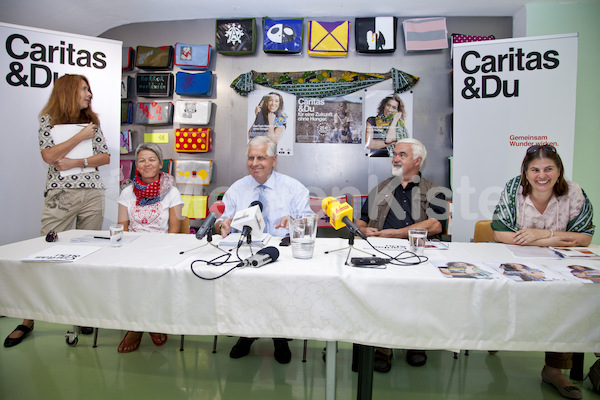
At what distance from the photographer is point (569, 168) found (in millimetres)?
2771

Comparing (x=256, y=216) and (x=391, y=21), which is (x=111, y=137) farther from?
(x=391, y=21)

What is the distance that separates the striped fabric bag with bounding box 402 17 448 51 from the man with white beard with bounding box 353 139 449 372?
121 centimetres

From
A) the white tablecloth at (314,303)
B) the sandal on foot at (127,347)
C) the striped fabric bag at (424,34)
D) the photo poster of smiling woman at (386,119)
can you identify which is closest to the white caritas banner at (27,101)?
the sandal on foot at (127,347)

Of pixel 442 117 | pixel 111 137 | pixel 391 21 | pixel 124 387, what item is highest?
pixel 391 21

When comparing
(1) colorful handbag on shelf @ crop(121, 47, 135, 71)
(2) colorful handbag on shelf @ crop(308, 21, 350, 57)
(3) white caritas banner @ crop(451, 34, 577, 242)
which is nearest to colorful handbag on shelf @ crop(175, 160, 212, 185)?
(1) colorful handbag on shelf @ crop(121, 47, 135, 71)

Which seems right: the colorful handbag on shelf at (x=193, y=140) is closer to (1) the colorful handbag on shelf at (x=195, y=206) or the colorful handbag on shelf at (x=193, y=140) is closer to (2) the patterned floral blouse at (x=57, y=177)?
(1) the colorful handbag on shelf at (x=195, y=206)

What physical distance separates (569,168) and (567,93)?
60cm

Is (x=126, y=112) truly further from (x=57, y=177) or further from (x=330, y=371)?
(x=330, y=371)

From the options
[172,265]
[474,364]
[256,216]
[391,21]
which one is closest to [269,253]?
[256,216]

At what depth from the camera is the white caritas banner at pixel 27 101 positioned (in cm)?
267

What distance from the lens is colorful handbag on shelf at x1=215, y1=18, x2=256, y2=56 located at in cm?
343

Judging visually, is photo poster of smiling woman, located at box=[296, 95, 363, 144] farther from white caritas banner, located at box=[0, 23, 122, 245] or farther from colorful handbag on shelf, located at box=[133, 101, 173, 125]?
white caritas banner, located at box=[0, 23, 122, 245]

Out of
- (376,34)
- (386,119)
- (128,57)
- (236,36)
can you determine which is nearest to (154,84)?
(128,57)

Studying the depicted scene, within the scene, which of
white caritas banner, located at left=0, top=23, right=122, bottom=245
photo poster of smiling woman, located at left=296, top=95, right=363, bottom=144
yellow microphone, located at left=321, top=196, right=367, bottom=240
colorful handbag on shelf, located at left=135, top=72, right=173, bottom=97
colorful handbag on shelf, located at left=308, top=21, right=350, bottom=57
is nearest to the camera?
yellow microphone, located at left=321, top=196, right=367, bottom=240
